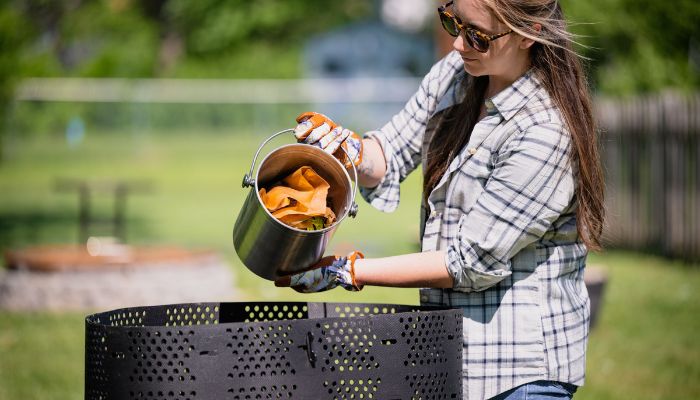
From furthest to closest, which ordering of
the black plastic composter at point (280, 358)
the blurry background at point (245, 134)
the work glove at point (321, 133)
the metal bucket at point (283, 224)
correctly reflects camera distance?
the blurry background at point (245, 134)
the work glove at point (321, 133)
the metal bucket at point (283, 224)
the black plastic composter at point (280, 358)

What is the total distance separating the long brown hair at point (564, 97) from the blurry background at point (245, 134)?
17cm

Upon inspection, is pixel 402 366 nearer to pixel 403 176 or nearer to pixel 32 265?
pixel 403 176

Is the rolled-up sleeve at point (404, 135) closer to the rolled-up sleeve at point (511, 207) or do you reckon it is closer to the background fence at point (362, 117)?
the rolled-up sleeve at point (511, 207)

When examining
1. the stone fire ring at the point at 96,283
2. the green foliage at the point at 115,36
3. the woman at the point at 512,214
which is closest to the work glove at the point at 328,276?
the woman at the point at 512,214

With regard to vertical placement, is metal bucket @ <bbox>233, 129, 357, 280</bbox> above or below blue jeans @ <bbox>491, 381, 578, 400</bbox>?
above

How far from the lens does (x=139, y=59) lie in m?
35.3

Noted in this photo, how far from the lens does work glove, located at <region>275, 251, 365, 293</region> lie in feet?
8.60

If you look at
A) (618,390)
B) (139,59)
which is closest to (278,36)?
(139,59)

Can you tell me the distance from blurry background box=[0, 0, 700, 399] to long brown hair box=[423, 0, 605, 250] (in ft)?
0.55

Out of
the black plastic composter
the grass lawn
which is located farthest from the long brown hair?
the grass lawn

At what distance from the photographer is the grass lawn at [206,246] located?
604 centimetres

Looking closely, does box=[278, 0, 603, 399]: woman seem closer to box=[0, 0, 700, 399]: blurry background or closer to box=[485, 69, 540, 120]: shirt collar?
box=[485, 69, 540, 120]: shirt collar

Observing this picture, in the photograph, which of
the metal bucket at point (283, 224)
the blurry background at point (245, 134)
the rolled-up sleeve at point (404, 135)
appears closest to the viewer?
the metal bucket at point (283, 224)

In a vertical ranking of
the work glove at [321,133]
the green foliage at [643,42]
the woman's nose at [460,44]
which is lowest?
the work glove at [321,133]
